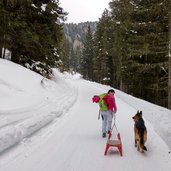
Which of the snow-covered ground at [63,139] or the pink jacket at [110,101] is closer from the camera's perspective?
the snow-covered ground at [63,139]

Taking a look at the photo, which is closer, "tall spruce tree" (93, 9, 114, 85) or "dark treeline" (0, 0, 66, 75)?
"dark treeline" (0, 0, 66, 75)

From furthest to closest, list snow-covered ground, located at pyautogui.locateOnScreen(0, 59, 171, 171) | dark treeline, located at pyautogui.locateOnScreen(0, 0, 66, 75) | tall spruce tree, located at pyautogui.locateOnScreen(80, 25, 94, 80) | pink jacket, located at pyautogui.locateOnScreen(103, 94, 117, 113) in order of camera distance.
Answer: tall spruce tree, located at pyautogui.locateOnScreen(80, 25, 94, 80)
dark treeline, located at pyautogui.locateOnScreen(0, 0, 66, 75)
pink jacket, located at pyautogui.locateOnScreen(103, 94, 117, 113)
snow-covered ground, located at pyautogui.locateOnScreen(0, 59, 171, 171)

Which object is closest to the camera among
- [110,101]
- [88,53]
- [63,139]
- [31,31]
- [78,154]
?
[78,154]

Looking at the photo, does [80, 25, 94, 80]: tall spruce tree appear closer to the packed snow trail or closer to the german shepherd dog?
the packed snow trail

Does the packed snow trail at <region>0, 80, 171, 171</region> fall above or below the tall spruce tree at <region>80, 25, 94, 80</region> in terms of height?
below

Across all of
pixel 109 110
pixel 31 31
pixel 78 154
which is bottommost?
pixel 78 154

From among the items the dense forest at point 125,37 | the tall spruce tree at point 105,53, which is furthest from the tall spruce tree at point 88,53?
the dense forest at point 125,37

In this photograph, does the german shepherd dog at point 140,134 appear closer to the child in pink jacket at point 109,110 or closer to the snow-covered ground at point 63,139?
the snow-covered ground at point 63,139

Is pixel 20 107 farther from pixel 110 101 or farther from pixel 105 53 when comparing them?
→ pixel 105 53

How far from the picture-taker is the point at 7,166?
5.95 meters

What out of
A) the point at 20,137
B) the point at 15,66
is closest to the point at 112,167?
the point at 20,137

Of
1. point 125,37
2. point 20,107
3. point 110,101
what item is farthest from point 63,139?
point 125,37

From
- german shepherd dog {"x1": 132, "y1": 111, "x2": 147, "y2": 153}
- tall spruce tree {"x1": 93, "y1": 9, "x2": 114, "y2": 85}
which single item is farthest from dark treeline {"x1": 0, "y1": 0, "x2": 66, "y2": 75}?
tall spruce tree {"x1": 93, "y1": 9, "x2": 114, "y2": 85}

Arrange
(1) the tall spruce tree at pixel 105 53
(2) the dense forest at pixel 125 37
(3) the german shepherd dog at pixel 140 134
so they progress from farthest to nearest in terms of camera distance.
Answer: (1) the tall spruce tree at pixel 105 53 → (2) the dense forest at pixel 125 37 → (3) the german shepherd dog at pixel 140 134
